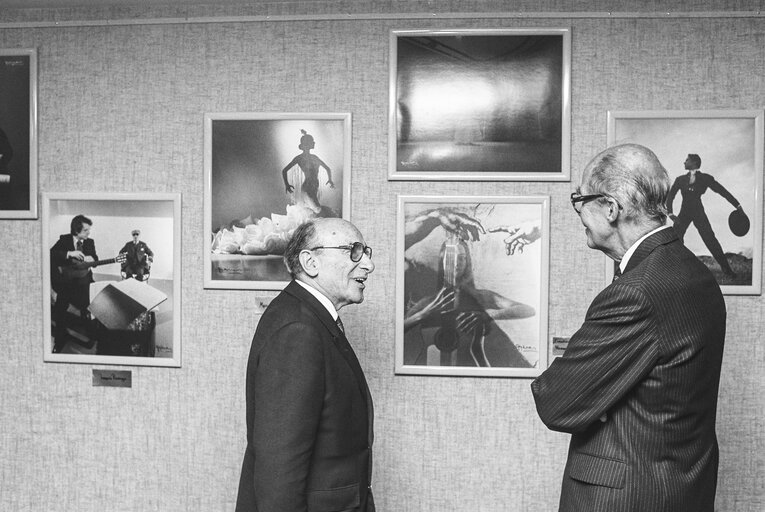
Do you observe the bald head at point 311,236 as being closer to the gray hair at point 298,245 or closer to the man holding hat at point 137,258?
the gray hair at point 298,245

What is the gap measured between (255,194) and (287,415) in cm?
117

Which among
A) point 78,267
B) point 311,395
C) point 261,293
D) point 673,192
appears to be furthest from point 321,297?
point 673,192

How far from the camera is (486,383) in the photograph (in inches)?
96.8

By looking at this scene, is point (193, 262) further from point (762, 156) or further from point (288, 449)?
point (762, 156)

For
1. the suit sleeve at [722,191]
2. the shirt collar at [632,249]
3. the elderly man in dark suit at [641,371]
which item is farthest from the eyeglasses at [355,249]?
the suit sleeve at [722,191]

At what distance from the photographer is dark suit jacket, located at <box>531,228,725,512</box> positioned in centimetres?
146

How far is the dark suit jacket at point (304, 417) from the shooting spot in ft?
5.21

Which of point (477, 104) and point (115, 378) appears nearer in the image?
point (477, 104)

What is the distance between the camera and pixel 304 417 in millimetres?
1591

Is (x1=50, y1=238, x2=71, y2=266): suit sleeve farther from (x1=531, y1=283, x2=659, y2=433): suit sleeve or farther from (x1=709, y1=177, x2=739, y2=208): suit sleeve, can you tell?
(x1=709, y1=177, x2=739, y2=208): suit sleeve

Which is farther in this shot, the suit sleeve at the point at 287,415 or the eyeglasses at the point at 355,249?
the eyeglasses at the point at 355,249

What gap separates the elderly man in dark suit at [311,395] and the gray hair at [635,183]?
2.31ft

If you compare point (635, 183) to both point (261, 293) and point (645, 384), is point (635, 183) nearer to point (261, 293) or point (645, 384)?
point (645, 384)

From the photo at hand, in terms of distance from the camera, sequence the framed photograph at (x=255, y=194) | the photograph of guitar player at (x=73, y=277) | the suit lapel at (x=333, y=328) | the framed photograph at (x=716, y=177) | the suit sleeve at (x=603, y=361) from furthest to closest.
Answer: the photograph of guitar player at (x=73, y=277) → the framed photograph at (x=255, y=194) → the framed photograph at (x=716, y=177) → the suit lapel at (x=333, y=328) → the suit sleeve at (x=603, y=361)
